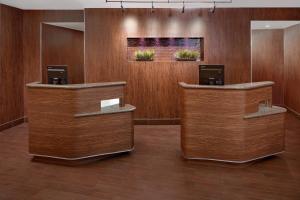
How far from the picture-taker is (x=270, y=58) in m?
10.2

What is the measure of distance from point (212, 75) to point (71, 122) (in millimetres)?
2228

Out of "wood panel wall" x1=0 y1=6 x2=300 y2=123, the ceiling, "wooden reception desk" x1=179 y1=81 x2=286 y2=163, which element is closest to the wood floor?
"wooden reception desk" x1=179 y1=81 x2=286 y2=163

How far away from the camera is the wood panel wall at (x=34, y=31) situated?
26.3 feet

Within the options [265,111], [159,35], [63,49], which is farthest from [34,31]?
[265,111]

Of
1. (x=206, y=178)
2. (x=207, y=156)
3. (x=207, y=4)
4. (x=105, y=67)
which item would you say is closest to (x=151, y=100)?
(x=105, y=67)

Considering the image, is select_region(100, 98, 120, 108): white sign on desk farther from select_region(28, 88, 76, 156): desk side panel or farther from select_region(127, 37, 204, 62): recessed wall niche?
select_region(127, 37, 204, 62): recessed wall niche

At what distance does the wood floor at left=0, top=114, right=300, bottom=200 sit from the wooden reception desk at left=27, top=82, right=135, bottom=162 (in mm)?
252

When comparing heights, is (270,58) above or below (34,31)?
below

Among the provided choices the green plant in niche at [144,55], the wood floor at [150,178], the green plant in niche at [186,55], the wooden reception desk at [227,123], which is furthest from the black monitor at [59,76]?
the green plant in niche at [186,55]

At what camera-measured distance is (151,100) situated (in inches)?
307

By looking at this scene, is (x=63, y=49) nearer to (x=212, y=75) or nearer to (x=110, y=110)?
(x=110, y=110)

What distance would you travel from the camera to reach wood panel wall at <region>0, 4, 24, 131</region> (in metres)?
7.18

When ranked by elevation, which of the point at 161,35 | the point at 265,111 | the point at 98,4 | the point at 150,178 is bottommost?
the point at 150,178

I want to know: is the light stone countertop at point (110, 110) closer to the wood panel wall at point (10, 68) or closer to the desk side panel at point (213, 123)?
the desk side panel at point (213, 123)
